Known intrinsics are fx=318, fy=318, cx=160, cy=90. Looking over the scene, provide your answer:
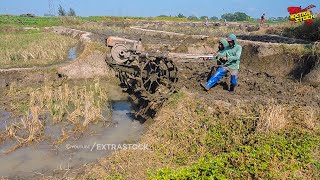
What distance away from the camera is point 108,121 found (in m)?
8.50

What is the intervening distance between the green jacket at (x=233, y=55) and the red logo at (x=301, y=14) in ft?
24.0

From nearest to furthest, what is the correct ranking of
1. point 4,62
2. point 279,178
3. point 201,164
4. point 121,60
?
point 279,178 < point 201,164 < point 121,60 < point 4,62

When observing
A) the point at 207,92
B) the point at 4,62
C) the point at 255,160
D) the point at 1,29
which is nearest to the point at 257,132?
the point at 255,160

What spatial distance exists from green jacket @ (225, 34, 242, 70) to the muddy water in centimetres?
289

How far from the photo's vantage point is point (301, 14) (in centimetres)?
1421

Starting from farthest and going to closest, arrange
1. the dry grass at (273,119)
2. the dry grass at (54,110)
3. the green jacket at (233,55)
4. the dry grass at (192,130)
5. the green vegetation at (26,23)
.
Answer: the green vegetation at (26,23), the green jacket at (233,55), the dry grass at (54,110), the dry grass at (273,119), the dry grass at (192,130)

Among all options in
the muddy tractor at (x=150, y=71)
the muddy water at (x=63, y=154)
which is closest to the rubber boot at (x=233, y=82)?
the muddy tractor at (x=150, y=71)

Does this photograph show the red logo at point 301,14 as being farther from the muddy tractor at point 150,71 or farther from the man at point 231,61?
the muddy tractor at point 150,71

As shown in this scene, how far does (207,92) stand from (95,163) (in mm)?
3779

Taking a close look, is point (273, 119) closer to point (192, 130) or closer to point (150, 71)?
point (192, 130)

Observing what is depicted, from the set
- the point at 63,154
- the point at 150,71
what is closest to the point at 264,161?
the point at 63,154

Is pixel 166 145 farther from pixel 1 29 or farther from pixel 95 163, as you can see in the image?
pixel 1 29

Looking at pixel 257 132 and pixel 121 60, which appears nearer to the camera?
pixel 257 132

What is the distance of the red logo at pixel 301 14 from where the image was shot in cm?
1396
